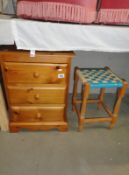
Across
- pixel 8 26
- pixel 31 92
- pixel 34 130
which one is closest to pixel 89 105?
pixel 34 130

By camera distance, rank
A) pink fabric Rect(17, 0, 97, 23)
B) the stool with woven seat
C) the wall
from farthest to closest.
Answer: the wall < the stool with woven seat < pink fabric Rect(17, 0, 97, 23)

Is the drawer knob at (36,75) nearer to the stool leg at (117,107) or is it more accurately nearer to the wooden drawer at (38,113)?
the wooden drawer at (38,113)

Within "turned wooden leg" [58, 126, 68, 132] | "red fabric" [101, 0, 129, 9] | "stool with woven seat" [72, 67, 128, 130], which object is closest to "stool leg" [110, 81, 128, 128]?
"stool with woven seat" [72, 67, 128, 130]

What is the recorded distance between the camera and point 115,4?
969 millimetres

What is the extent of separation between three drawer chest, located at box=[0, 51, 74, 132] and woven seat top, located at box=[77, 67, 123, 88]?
0.18 metres

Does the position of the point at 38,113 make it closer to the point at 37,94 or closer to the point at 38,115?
the point at 38,115

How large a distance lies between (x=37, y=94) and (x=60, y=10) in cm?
55

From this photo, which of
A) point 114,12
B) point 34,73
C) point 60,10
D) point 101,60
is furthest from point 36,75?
point 101,60

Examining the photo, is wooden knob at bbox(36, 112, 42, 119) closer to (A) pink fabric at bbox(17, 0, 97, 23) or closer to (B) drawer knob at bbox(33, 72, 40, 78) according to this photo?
(B) drawer knob at bbox(33, 72, 40, 78)

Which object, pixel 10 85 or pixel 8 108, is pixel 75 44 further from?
pixel 8 108

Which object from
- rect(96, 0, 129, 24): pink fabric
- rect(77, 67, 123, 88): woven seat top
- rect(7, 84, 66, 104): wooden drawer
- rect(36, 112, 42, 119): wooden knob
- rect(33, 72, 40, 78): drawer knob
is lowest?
rect(36, 112, 42, 119): wooden knob

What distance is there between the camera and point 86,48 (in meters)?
1.02

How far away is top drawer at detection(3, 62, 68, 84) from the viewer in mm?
1085

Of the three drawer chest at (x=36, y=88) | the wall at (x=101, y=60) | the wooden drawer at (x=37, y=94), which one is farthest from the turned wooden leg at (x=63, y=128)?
the wall at (x=101, y=60)
